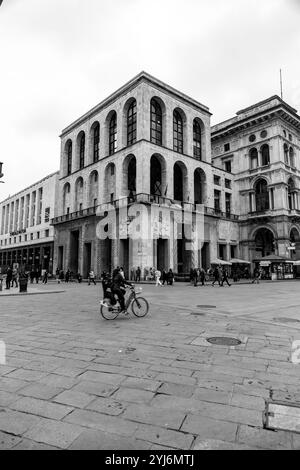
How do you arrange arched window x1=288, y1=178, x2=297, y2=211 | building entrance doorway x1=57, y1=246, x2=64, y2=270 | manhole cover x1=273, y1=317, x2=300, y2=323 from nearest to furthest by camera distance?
manhole cover x1=273, y1=317, x2=300, y2=323 → arched window x1=288, y1=178, x2=297, y2=211 → building entrance doorway x1=57, y1=246, x2=64, y2=270

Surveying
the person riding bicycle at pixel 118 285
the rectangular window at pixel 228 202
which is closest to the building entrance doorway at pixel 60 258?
the rectangular window at pixel 228 202

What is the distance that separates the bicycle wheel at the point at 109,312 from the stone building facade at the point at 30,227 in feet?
141

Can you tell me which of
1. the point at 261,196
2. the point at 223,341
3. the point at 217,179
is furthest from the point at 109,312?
the point at 261,196

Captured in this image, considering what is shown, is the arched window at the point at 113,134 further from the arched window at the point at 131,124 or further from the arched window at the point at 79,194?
the arched window at the point at 79,194

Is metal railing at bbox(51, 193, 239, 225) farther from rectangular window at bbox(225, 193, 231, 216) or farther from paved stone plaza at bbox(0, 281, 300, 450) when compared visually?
paved stone plaza at bbox(0, 281, 300, 450)

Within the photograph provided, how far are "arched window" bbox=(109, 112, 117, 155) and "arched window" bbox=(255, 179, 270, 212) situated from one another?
23.3 metres

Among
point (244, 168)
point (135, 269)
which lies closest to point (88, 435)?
point (135, 269)

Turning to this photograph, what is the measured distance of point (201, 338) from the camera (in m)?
6.44

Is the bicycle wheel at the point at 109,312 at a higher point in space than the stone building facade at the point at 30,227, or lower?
lower

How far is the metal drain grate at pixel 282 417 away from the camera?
9.19 feet

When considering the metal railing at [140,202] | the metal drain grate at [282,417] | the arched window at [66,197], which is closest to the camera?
the metal drain grate at [282,417]

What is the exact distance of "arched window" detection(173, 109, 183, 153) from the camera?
40000 mm

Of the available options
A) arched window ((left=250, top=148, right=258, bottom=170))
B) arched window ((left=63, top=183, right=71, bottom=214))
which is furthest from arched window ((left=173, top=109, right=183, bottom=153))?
arched window ((left=63, top=183, right=71, bottom=214))

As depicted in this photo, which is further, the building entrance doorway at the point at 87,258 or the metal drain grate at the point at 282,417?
the building entrance doorway at the point at 87,258
